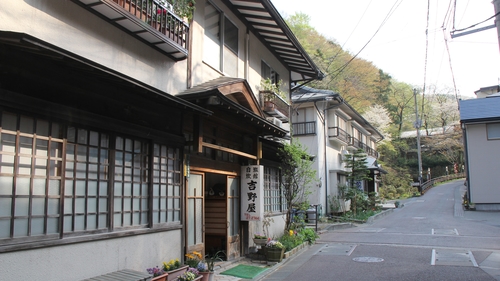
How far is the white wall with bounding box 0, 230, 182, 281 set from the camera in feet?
17.3

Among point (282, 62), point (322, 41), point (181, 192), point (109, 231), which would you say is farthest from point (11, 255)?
point (322, 41)

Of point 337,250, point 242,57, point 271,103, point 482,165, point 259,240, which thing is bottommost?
point 337,250

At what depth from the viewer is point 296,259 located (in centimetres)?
1299

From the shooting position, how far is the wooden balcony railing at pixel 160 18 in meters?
7.57

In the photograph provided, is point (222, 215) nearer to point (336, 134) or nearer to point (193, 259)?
point (193, 259)

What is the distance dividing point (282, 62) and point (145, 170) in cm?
1203

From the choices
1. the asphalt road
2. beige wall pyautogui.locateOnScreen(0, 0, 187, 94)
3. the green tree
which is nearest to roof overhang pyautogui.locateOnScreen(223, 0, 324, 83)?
the green tree

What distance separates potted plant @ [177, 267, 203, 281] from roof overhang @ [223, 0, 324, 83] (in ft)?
28.7

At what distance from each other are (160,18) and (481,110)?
3005 cm

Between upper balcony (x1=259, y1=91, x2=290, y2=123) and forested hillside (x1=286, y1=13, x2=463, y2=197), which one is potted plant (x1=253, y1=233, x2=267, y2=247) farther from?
forested hillside (x1=286, y1=13, x2=463, y2=197)

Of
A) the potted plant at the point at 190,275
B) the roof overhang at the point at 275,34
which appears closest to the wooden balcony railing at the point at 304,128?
the roof overhang at the point at 275,34

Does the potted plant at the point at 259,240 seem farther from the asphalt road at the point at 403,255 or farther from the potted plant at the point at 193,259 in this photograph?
the potted plant at the point at 193,259

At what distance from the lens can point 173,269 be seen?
793 centimetres

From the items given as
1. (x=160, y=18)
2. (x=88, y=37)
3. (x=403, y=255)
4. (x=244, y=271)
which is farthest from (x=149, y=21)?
(x=403, y=255)
